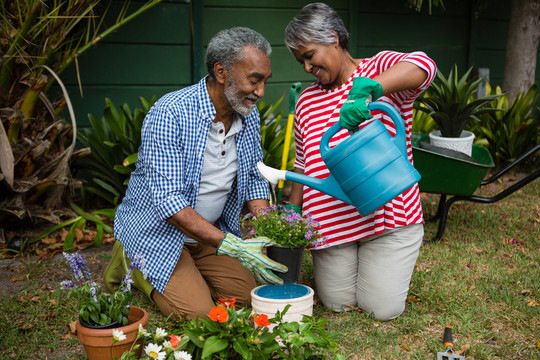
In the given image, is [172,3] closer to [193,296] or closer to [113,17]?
[113,17]

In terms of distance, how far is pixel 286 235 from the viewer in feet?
7.41

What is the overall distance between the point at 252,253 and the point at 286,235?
16cm

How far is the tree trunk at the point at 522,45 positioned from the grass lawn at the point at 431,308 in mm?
2564

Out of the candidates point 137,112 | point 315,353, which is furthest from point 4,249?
point 315,353

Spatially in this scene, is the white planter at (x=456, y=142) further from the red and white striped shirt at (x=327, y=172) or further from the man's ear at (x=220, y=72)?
the man's ear at (x=220, y=72)

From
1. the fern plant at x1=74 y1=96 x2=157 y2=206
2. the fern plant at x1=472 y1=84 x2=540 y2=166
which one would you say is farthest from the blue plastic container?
the fern plant at x1=472 y1=84 x2=540 y2=166

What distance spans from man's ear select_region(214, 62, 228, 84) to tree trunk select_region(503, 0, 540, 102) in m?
4.31

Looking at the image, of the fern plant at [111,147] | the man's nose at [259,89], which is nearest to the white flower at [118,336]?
the man's nose at [259,89]

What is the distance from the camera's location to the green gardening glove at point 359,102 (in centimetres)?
216

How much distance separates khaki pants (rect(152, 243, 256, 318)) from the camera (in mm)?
2457

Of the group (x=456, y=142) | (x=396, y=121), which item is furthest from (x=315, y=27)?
(x=456, y=142)

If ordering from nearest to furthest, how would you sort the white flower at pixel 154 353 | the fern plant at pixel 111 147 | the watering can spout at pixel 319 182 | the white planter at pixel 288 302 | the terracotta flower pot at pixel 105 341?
the white flower at pixel 154 353
the terracotta flower pot at pixel 105 341
the white planter at pixel 288 302
the watering can spout at pixel 319 182
the fern plant at pixel 111 147

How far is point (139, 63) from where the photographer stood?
14.4 feet

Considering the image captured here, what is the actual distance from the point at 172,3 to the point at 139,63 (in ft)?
1.80
